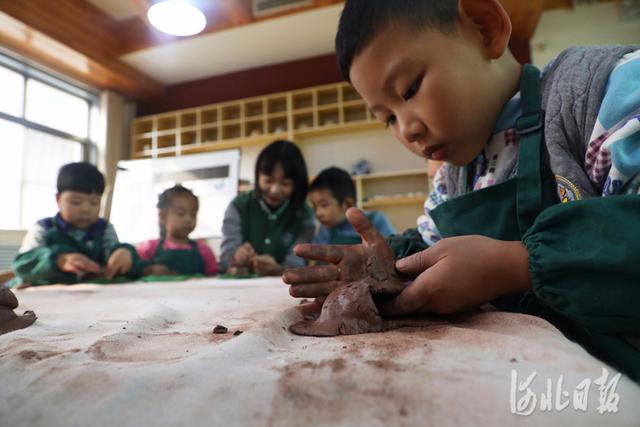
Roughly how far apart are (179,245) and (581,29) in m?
3.43

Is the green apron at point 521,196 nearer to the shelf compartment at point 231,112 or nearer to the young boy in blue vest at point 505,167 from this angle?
the young boy in blue vest at point 505,167

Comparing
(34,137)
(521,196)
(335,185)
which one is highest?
(34,137)

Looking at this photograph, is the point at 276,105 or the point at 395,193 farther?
the point at 276,105

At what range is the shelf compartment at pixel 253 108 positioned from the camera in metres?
4.17

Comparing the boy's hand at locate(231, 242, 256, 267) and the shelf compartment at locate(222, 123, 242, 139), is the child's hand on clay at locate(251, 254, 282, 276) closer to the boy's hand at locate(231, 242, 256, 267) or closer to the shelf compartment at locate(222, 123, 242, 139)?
the boy's hand at locate(231, 242, 256, 267)

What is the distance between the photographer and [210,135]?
4410 mm

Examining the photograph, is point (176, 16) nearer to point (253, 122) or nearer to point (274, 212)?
point (274, 212)

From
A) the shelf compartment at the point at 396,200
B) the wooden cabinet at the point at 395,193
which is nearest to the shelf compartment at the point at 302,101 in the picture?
the wooden cabinet at the point at 395,193

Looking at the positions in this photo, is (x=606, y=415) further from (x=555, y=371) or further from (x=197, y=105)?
(x=197, y=105)

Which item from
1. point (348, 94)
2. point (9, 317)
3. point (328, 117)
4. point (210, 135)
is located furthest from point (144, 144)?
point (9, 317)

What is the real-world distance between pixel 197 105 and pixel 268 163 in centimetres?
274

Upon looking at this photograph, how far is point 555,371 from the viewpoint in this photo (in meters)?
0.29

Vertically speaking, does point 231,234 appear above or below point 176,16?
below

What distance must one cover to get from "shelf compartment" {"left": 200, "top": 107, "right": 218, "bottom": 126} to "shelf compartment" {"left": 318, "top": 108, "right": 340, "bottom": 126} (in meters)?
1.19
